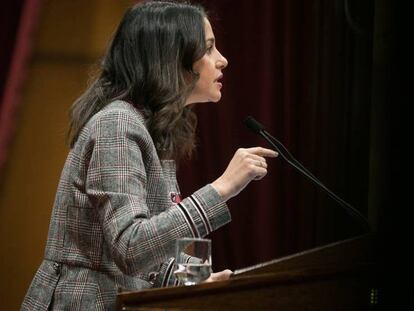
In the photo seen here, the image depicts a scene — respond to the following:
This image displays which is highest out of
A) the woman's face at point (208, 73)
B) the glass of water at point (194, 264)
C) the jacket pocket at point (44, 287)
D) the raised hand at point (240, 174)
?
the woman's face at point (208, 73)

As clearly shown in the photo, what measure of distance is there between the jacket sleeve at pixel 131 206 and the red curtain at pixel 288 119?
1327 millimetres

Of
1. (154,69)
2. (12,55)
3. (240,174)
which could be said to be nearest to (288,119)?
(12,55)

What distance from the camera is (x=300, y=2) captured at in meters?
2.77

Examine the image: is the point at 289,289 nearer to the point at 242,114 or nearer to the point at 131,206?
the point at 131,206

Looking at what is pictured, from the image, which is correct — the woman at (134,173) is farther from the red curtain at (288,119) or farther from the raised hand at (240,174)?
the red curtain at (288,119)

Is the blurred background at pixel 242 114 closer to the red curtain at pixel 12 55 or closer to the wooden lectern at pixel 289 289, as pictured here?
the red curtain at pixel 12 55

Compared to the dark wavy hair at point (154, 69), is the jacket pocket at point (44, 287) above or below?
below

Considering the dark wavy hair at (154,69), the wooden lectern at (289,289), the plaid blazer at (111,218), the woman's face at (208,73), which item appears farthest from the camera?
the woman's face at (208,73)

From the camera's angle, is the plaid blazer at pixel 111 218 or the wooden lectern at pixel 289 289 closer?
the wooden lectern at pixel 289 289

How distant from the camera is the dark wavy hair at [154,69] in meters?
1.62

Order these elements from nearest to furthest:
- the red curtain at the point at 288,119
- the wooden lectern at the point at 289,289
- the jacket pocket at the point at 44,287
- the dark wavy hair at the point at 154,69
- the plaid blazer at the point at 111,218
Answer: the wooden lectern at the point at 289,289 < the plaid blazer at the point at 111,218 < the jacket pocket at the point at 44,287 < the dark wavy hair at the point at 154,69 < the red curtain at the point at 288,119

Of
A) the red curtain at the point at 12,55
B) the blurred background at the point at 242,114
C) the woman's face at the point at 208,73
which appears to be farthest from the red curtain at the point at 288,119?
the woman's face at the point at 208,73

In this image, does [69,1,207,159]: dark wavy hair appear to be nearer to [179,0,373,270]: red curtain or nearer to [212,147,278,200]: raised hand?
[212,147,278,200]: raised hand

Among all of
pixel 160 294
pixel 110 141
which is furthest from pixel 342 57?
pixel 160 294
